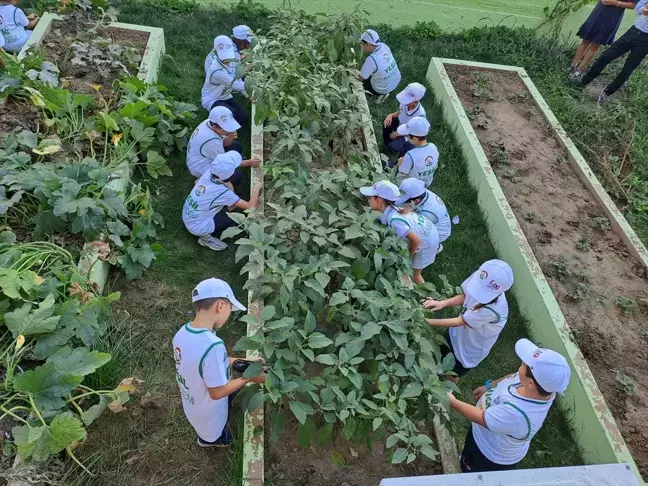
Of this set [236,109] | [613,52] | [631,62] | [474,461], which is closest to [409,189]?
[474,461]

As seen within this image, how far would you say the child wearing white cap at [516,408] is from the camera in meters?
2.85

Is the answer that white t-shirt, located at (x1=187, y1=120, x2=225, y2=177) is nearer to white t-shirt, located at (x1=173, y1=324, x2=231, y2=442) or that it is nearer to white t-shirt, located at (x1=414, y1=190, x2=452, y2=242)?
white t-shirt, located at (x1=414, y1=190, x2=452, y2=242)

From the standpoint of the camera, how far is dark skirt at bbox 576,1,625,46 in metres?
7.32

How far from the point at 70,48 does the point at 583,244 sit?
5.75 metres

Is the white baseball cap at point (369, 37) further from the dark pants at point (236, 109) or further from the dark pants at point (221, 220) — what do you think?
the dark pants at point (221, 220)

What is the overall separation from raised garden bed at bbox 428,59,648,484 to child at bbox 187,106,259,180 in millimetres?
2587

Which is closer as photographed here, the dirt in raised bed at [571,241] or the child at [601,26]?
the dirt in raised bed at [571,241]

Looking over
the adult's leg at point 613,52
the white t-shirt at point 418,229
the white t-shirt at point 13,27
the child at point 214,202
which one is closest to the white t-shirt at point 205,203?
the child at point 214,202

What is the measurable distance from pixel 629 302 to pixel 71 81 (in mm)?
5789

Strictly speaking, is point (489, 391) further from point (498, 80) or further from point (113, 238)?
point (498, 80)

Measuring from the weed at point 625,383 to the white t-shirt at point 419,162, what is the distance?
7.61 feet

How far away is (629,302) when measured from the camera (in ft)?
15.3

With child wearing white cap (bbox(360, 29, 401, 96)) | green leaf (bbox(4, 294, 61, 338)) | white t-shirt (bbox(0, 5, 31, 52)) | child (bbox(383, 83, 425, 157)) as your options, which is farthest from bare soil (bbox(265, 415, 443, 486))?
white t-shirt (bbox(0, 5, 31, 52))

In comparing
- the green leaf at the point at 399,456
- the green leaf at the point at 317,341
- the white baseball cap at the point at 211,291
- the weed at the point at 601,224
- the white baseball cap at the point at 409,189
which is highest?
the white baseball cap at the point at 211,291
